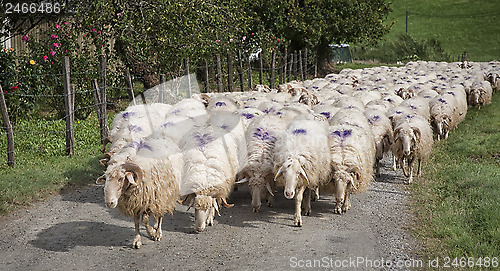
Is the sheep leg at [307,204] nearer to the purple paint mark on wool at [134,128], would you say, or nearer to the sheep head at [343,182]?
the sheep head at [343,182]

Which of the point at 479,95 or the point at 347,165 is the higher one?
the point at 479,95

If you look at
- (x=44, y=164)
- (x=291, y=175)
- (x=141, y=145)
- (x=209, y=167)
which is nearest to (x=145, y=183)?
(x=141, y=145)

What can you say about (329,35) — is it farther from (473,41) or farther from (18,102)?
(473,41)

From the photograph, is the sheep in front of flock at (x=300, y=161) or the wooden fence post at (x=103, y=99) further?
the wooden fence post at (x=103, y=99)

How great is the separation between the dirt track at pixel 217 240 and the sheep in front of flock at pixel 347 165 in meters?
0.30

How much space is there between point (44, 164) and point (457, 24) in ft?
145

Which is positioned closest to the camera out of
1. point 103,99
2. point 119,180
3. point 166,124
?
point 119,180

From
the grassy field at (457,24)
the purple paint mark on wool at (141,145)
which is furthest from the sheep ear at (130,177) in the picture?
the grassy field at (457,24)

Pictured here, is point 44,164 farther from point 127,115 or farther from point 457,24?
point 457,24

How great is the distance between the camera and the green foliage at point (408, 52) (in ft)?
121

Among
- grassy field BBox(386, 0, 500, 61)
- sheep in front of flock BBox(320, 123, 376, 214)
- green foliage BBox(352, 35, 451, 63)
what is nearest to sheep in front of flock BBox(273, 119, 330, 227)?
sheep in front of flock BBox(320, 123, 376, 214)

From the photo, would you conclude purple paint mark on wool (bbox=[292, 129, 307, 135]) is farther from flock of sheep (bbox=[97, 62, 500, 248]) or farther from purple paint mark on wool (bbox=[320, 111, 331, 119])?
purple paint mark on wool (bbox=[320, 111, 331, 119])

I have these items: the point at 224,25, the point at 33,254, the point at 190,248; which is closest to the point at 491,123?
the point at 224,25

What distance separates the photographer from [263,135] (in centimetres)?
785
